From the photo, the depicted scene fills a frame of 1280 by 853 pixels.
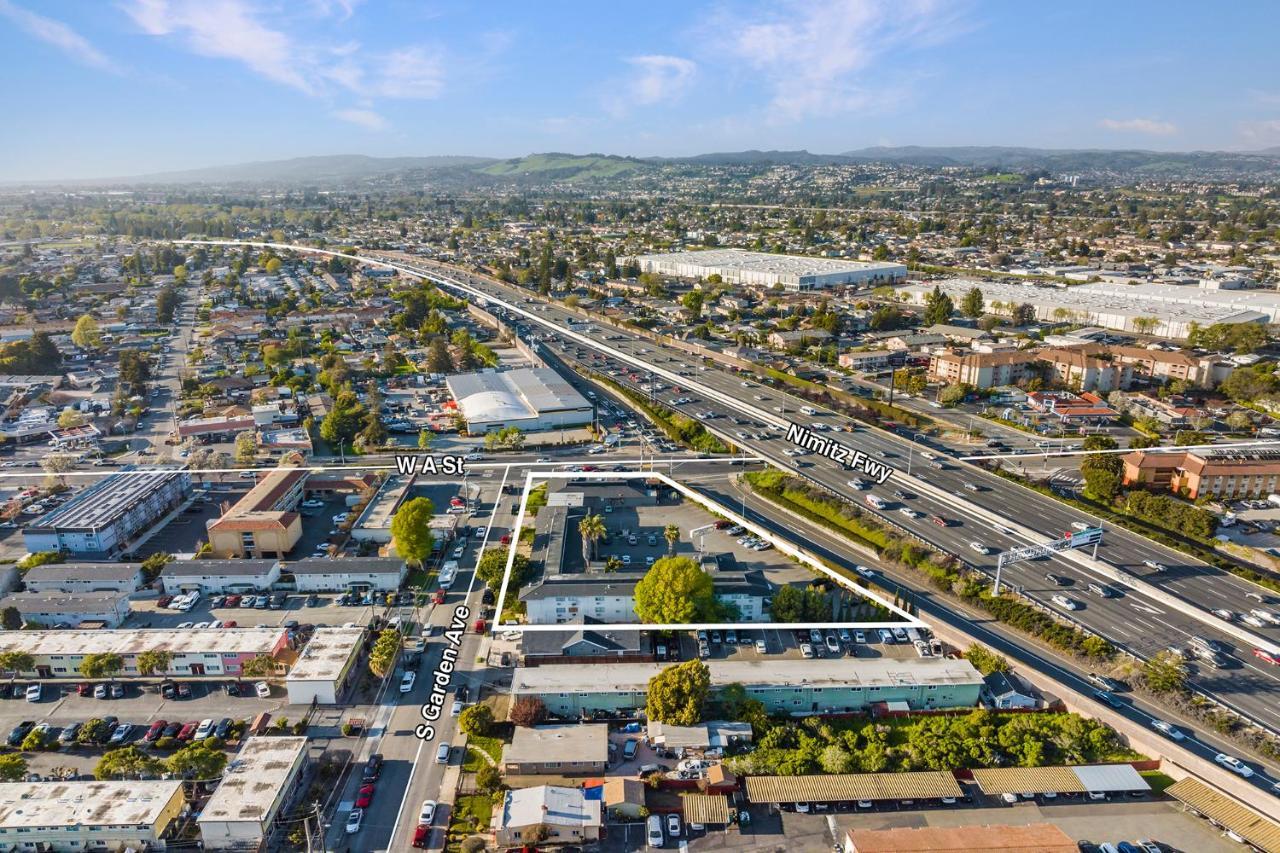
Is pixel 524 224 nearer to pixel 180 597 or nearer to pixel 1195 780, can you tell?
pixel 180 597

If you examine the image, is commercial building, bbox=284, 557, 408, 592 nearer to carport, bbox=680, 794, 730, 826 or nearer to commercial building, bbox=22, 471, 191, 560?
commercial building, bbox=22, 471, 191, 560

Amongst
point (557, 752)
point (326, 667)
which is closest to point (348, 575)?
point (326, 667)

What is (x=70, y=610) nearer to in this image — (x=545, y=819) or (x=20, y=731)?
(x=20, y=731)

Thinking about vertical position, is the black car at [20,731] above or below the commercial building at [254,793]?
below

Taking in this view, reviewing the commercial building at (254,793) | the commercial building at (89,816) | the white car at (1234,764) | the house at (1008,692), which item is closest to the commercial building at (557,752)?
the commercial building at (254,793)

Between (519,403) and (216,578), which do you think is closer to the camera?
(216,578)

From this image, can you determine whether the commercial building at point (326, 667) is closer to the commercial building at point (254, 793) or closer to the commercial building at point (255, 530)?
the commercial building at point (254, 793)
